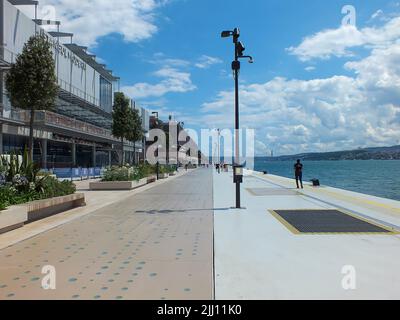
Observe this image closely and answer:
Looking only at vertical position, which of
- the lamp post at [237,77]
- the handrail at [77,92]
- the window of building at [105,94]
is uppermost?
the window of building at [105,94]

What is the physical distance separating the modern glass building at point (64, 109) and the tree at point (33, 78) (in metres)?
6.37

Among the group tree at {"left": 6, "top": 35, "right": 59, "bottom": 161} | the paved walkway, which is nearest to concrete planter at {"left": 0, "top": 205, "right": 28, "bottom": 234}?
the paved walkway

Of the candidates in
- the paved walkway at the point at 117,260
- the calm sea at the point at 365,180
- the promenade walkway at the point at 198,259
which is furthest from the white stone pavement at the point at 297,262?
the calm sea at the point at 365,180

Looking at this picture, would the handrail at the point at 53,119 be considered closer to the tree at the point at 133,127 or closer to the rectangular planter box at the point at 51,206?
the tree at the point at 133,127

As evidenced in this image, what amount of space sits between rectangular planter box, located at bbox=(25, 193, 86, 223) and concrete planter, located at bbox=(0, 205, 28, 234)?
33 cm

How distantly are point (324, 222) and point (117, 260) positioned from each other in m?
5.79

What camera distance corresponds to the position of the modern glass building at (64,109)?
34.0 metres

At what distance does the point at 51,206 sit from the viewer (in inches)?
460

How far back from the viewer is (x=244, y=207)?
13539 millimetres

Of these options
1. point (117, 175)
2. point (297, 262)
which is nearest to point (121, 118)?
point (117, 175)

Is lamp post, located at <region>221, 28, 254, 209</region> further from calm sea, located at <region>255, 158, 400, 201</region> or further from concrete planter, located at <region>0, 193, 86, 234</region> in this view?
calm sea, located at <region>255, 158, 400, 201</region>

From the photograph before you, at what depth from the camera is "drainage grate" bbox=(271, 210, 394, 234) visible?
911 centimetres
